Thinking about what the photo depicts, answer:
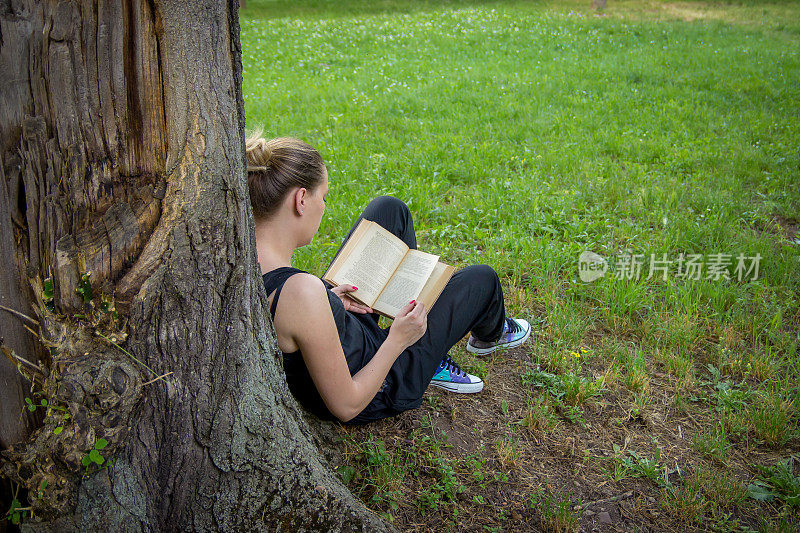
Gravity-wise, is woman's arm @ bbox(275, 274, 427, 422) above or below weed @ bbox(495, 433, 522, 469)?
above

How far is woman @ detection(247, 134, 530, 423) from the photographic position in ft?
6.61

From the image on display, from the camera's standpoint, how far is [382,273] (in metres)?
2.56

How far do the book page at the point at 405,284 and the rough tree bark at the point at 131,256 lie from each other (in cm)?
84

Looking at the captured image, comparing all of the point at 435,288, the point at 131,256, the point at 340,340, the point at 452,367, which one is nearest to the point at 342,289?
the point at 340,340

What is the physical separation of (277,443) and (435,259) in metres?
1.05

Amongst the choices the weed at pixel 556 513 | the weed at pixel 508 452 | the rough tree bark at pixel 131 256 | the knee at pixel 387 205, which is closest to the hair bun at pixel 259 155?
the rough tree bark at pixel 131 256

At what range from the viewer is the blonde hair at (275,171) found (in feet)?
7.14

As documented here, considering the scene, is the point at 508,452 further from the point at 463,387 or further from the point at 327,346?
the point at 327,346

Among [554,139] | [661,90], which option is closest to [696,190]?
[554,139]

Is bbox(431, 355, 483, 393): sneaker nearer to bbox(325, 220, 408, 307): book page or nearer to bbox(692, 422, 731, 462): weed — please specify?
bbox(325, 220, 408, 307): book page

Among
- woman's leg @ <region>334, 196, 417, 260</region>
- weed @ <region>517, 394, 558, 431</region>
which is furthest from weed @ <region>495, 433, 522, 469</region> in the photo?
woman's leg @ <region>334, 196, 417, 260</region>

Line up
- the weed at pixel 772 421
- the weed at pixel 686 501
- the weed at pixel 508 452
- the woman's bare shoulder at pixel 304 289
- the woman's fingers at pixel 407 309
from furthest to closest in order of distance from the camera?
the weed at pixel 772 421
the weed at pixel 508 452
the woman's fingers at pixel 407 309
the weed at pixel 686 501
the woman's bare shoulder at pixel 304 289

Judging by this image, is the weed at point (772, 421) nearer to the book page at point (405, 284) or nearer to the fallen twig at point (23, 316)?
the book page at point (405, 284)

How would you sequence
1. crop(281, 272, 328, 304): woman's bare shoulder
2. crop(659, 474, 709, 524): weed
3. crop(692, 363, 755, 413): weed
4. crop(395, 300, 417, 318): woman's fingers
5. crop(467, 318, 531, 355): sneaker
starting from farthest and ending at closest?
1. crop(467, 318, 531, 355): sneaker
2. crop(692, 363, 755, 413): weed
3. crop(395, 300, 417, 318): woman's fingers
4. crop(659, 474, 709, 524): weed
5. crop(281, 272, 328, 304): woman's bare shoulder
